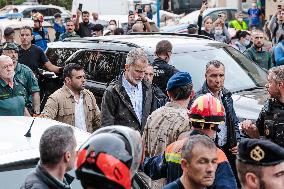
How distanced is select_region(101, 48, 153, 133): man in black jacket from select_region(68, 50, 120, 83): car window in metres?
2.33

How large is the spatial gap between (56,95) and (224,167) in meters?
3.46

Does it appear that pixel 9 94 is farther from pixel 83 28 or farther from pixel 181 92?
pixel 83 28

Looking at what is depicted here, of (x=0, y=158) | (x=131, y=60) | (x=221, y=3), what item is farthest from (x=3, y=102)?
(x=221, y=3)

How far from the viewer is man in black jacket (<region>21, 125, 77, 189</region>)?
11.8ft

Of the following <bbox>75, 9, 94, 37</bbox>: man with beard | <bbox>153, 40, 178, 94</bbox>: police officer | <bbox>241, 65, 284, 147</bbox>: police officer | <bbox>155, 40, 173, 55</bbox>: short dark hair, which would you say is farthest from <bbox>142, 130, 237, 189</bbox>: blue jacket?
<bbox>75, 9, 94, 37</bbox>: man with beard

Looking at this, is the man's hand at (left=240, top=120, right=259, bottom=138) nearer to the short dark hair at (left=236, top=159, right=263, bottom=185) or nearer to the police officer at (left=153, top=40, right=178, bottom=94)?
the police officer at (left=153, top=40, right=178, bottom=94)

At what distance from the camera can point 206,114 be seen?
4.54 meters

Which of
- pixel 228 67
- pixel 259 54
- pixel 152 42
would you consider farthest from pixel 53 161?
pixel 259 54

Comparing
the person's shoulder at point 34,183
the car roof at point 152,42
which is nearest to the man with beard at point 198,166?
the person's shoulder at point 34,183

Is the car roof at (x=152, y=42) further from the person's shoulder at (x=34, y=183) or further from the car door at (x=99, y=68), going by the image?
the person's shoulder at (x=34, y=183)

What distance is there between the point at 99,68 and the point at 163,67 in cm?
160

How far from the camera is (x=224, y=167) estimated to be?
427 cm

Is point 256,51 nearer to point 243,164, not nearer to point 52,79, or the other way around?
point 52,79

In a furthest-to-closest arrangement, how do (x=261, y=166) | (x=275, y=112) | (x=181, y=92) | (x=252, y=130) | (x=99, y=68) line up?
(x=99, y=68) → (x=252, y=130) → (x=275, y=112) → (x=181, y=92) → (x=261, y=166)
